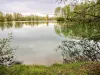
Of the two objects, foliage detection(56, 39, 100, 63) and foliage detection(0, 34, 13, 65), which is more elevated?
foliage detection(0, 34, 13, 65)

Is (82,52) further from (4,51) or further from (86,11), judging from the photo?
(4,51)

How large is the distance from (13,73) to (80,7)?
334 cm

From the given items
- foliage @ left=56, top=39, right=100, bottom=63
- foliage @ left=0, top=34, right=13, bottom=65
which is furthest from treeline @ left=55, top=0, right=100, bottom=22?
foliage @ left=56, top=39, right=100, bottom=63

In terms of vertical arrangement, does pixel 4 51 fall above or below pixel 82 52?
above

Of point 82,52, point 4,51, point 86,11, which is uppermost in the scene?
point 86,11

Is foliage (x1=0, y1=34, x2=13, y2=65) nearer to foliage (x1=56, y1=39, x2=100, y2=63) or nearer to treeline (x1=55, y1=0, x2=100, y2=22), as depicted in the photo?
treeline (x1=55, y1=0, x2=100, y2=22)

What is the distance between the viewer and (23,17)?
607 feet

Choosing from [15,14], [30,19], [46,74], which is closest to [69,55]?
[46,74]

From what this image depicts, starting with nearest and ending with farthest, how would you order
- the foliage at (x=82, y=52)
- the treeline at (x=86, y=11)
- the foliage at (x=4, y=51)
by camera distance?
the treeline at (x=86, y=11) → the foliage at (x=4, y=51) → the foliage at (x=82, y=52)

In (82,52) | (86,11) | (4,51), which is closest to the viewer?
(86,11)

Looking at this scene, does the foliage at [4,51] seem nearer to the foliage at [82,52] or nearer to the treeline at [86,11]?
the treeline at [86,11]

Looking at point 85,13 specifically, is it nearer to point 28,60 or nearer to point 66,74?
point 66,74

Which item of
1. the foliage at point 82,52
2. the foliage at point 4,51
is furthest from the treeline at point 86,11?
the foliage at point 82,52

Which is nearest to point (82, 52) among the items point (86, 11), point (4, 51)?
point (86, 11)
